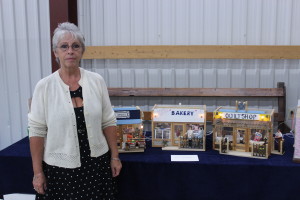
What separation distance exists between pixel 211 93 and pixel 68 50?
2133 millimetres

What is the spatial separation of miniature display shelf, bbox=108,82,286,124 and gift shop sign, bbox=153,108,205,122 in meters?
1.09

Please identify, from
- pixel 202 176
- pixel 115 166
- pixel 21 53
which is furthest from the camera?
pixel 21 53

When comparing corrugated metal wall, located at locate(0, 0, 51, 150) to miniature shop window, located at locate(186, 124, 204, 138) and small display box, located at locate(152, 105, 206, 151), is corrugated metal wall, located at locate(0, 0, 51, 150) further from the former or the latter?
miniature shop window, located at locate(186, 124, 204, 138)

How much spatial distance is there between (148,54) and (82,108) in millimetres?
1985

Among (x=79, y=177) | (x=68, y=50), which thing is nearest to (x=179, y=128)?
(x=79, y=177)

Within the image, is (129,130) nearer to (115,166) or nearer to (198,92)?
(115,166)

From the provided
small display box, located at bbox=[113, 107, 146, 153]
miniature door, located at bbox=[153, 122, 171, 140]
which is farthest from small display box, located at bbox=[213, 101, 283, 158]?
small display box, located at bbox=[113, 107, 146, 153]

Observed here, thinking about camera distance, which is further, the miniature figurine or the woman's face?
the miniature figurine

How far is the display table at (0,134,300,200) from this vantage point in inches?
81.4

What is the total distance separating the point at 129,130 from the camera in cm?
238

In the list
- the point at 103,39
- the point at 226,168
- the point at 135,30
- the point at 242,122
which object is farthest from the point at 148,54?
the point at 226,168

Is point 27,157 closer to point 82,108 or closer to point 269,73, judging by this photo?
point 82,108

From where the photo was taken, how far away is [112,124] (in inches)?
76.0

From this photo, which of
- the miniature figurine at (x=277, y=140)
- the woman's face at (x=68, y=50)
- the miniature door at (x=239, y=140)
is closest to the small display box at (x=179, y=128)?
the miniature door at (x=239, y=140)
